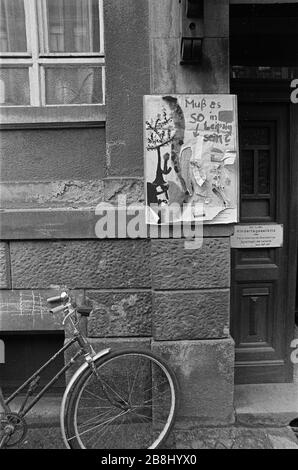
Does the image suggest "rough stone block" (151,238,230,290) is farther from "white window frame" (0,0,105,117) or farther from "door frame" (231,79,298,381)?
"white window frame" (0,0,105,117)

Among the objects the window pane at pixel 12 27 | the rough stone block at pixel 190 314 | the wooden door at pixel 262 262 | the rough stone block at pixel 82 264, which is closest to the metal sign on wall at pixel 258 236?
the wooden door at pixel 262 262

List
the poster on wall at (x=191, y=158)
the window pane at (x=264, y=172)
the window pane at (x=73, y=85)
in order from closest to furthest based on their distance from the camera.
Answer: the poster on wall at (x=191, y=158), the window pane at (x=73, y=85), the window pane at (x=264, y=172)

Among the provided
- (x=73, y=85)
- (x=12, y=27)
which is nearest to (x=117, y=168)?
A: (x=73, y=85)

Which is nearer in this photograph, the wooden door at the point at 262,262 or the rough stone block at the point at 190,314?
the rough stone block at the point at 190,314

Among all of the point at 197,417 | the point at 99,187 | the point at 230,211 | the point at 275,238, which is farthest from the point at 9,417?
the point at 275,238

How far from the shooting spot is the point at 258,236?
138 inches

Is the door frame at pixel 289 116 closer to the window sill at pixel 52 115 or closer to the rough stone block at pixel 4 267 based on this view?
the window sill at pixel 52 115

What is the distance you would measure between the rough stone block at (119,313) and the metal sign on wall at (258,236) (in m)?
0.97

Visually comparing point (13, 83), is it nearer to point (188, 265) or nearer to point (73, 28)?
point (73, 28)

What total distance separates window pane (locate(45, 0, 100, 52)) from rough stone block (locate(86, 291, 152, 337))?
2.04 metres

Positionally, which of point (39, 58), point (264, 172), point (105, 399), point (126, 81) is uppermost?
point (39, 58)

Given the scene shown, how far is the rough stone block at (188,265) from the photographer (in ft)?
9.80

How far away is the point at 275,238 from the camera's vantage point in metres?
3.50

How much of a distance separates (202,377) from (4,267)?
5.86 ft
